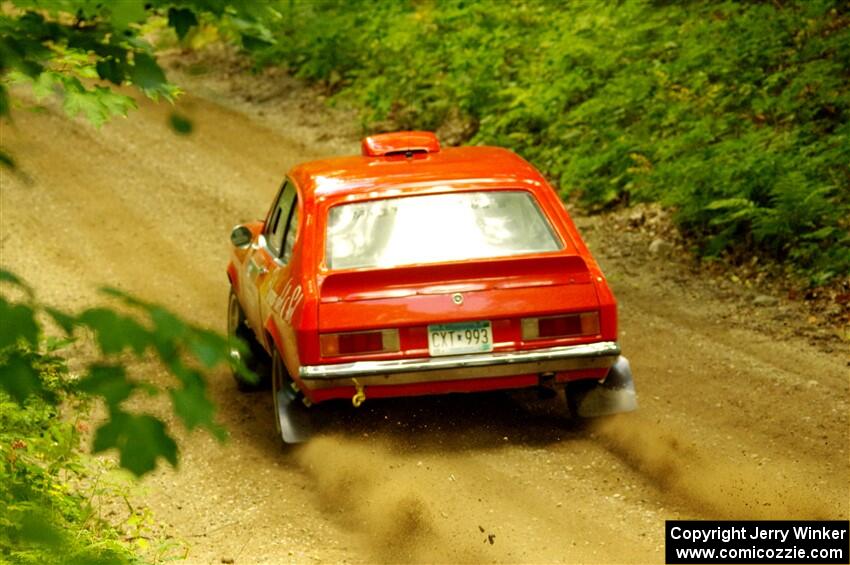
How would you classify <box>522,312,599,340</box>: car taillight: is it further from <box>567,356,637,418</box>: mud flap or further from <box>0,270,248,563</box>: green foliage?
<box>0,270,248,563</box>: green foliage

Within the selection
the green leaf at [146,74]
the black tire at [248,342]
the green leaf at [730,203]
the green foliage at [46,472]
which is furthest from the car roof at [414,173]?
the green leaf at [146,74]

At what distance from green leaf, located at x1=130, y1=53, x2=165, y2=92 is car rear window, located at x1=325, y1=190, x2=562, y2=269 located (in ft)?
14.5

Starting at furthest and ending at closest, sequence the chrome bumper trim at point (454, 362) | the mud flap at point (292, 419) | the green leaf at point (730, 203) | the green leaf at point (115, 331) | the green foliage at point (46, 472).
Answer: the green leaf at point (730, 203), the mud flap at point (292, 419), the chrome bumper trim at point (454, 362), the green foliage at point (46, 472), the green leaf at point (115, 331)

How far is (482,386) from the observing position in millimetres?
7535

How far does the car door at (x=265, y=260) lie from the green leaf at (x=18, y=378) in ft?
17.5

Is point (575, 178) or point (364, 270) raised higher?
point (364, 270)

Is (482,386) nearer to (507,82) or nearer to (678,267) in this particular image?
(678,267)

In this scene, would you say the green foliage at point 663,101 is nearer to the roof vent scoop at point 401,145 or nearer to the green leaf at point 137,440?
the roof vent scoop at point 401,145

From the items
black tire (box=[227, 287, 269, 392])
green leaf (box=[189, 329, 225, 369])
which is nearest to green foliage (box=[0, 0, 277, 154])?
green leaf (box=[189, 329, 225, 369])

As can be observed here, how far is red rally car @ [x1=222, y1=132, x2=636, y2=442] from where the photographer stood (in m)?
7.38

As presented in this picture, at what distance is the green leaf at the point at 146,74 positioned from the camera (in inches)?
123

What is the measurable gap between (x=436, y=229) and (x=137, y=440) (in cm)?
530

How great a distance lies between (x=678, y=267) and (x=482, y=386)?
520 cm

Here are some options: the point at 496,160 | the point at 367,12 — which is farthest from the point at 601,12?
the point at 496,160
